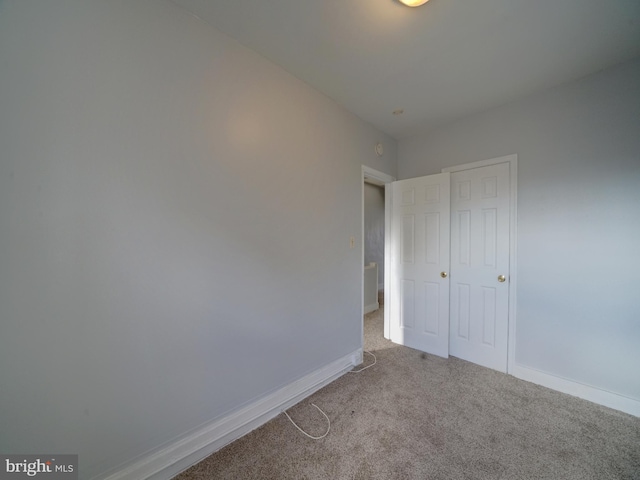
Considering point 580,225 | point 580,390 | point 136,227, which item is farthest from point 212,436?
point 580,225

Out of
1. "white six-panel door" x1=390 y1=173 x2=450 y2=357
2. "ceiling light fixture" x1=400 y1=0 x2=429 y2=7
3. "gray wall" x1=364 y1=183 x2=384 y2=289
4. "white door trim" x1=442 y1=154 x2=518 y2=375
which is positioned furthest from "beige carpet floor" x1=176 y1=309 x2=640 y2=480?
"gray wall" x1=364 y1=183 x2=384 y2=289

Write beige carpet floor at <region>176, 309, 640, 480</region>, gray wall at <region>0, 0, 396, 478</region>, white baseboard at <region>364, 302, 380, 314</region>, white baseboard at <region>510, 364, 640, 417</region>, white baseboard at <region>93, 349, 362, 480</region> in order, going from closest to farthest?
gray wall at <region>0, 0, 396, 478</region>, white baseboard at <region>93, 349, 362, 480</region>, beige carpet floor at <region>176, 309, 640, 480</region>, white baseboard at <region>510, 364, 640, 417</region>, white baseboard at <region>364, 302, 380, 314</region>

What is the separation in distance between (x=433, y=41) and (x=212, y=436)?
2.99 m

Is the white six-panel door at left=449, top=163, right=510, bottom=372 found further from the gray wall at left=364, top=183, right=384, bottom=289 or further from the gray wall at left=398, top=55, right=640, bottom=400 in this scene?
the gray wall at left=364, top=183, right=384, bottom=289

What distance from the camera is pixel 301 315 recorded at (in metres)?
2.01

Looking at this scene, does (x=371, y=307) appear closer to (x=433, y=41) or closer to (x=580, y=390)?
(x=580, y=390)

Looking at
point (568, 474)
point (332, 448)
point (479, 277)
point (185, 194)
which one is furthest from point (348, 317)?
point (185, 194)

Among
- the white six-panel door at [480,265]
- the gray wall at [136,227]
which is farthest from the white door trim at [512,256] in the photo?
the gray wall at [136,227]

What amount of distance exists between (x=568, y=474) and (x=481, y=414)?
0.49 meters

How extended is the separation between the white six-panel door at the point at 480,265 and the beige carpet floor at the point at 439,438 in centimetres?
38

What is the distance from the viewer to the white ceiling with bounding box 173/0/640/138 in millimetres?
1383

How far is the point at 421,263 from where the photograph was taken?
2.88 m

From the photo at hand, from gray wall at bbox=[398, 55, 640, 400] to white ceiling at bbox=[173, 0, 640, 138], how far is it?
0.83 ft

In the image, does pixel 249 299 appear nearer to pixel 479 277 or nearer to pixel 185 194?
pixel 185 194
